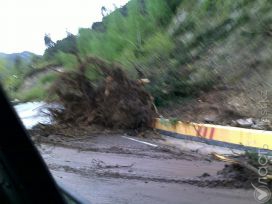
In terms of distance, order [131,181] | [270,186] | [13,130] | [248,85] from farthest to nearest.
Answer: [248,85]
[131,181]
[270,186]
[13,130]

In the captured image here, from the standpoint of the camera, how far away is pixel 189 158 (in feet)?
31.2

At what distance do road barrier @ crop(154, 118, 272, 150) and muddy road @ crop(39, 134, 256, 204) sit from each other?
925 millimetres

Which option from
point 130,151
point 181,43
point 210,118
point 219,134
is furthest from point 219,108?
point 181,43

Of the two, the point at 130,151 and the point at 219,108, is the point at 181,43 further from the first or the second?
the point at 130,151

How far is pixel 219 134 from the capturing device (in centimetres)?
1093

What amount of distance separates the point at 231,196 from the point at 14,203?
4659 mm

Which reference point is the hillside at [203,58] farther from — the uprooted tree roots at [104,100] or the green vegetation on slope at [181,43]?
the uprooted tree roots at [104,100]

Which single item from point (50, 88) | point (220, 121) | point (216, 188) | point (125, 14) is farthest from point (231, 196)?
point (125, 14)

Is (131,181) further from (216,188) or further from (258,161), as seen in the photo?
(258,161)

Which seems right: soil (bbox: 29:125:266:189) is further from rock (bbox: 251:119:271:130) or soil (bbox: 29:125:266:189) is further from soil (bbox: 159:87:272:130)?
rock (bbox: 251:119:271:130)

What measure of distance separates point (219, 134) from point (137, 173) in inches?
126

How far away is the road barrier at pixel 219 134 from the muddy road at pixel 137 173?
925 mm

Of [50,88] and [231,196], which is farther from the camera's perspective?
[50,88]

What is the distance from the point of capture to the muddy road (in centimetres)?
650
